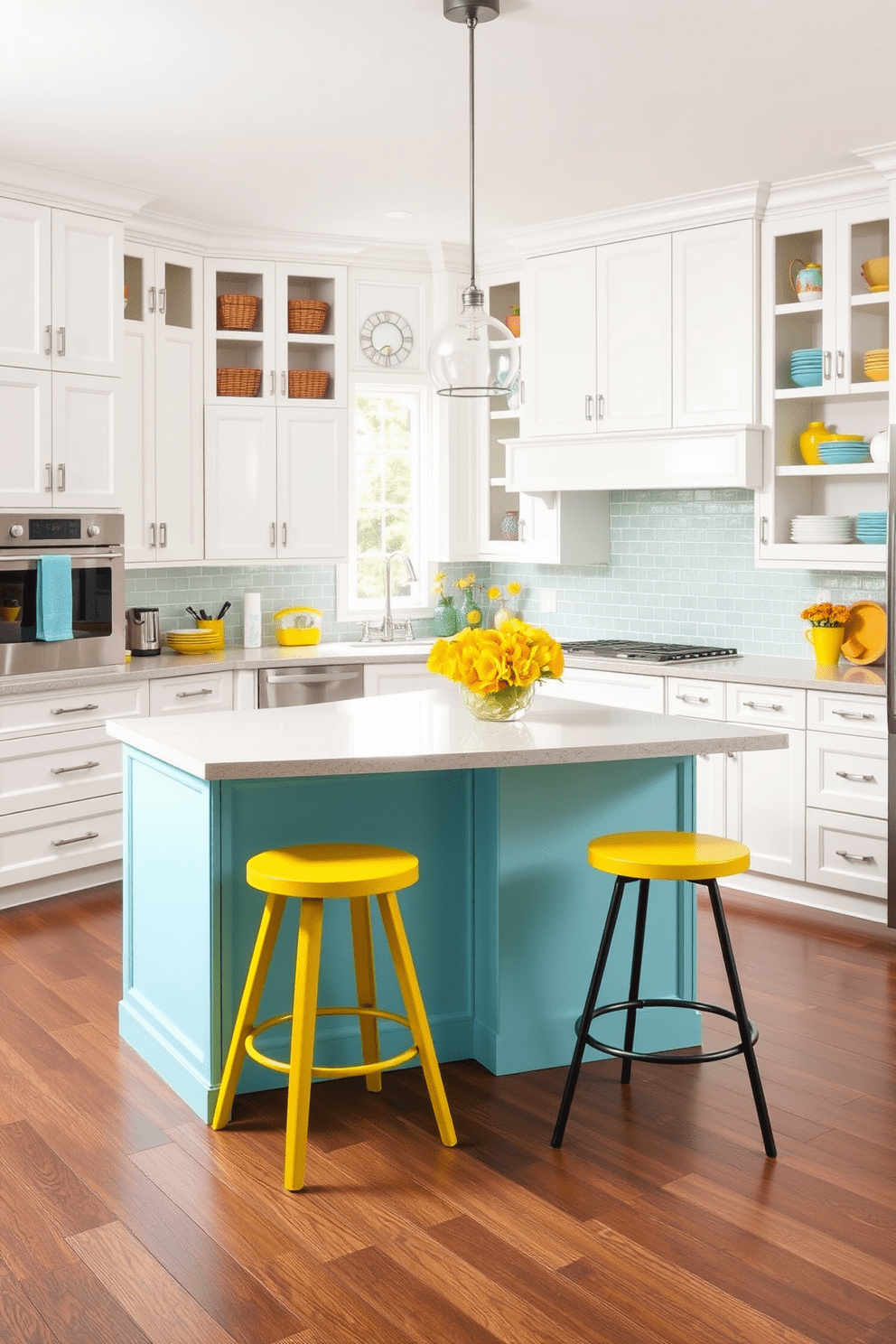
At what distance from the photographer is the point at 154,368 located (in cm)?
560

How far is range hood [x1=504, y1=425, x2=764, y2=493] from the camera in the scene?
5207mm

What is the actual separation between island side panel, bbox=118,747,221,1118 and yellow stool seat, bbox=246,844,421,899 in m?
0.24

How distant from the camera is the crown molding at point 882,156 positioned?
15.0 ft

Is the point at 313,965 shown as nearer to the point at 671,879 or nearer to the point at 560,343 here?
the point at 671,879

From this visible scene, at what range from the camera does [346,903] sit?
329 cm

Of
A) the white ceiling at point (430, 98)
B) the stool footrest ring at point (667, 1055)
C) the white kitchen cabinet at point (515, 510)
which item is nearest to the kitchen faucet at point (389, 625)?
the white kitchen cabinet at point (515, 510)

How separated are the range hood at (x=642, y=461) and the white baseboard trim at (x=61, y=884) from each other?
257 centimetres

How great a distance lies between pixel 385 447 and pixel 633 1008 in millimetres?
3997

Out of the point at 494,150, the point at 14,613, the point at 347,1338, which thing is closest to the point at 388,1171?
the point at 347,1338

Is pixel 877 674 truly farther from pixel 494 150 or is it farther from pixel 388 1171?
pixel 388 1171

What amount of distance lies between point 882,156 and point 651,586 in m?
2.16

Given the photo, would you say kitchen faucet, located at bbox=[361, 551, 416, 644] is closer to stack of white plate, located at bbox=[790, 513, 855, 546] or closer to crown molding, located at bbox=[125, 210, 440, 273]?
crown molding, located at bbox=[125, 210, 440, 273]

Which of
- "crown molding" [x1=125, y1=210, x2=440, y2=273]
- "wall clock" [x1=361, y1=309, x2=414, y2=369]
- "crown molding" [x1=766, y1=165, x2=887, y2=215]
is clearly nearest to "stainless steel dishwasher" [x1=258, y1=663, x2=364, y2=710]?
"wall clock" [x1=361, y1=309, x2=414, y2=369]

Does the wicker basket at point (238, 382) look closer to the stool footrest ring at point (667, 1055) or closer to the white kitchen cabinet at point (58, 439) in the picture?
the white kitchen cabinet at point (58, 439)
